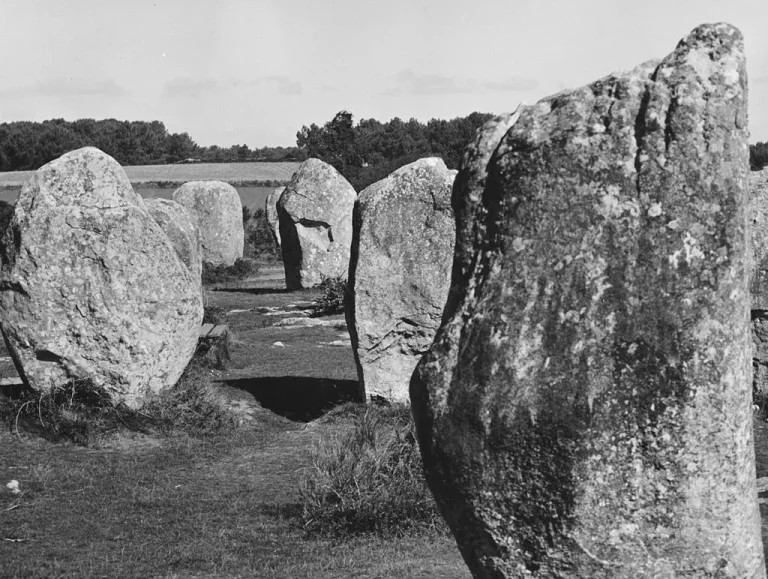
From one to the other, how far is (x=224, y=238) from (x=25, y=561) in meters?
21.6

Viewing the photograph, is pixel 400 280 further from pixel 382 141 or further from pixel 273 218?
pixel 382 141

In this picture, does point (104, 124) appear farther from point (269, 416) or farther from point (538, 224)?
point (538, 224)

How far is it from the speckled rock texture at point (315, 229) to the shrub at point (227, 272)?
2.61 meters

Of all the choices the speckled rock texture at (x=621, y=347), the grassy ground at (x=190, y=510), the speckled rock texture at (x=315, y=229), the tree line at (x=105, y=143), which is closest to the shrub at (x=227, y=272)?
the speckled rock texture at (x=315, y=229)

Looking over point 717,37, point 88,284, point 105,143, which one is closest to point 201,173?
point 105,143

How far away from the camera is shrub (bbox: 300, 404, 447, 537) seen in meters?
6.58

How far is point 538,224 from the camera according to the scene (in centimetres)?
311

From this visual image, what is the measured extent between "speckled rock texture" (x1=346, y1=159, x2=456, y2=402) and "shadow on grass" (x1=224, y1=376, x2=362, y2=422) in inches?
22.8

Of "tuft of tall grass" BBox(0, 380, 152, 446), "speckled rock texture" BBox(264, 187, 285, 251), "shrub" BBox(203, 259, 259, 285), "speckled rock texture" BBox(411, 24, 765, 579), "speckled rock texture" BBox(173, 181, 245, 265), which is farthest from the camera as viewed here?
Result: "speckled rock texture" BBox(264, 187, 285, 251)

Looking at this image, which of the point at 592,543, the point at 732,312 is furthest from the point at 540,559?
the point at 732,312

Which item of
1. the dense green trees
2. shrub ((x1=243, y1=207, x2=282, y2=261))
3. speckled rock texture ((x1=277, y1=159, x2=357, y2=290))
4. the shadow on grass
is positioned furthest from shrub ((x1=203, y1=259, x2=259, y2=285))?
the dense green trees

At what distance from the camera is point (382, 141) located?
5503 centimetres

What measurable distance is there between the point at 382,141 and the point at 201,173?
10.1 m

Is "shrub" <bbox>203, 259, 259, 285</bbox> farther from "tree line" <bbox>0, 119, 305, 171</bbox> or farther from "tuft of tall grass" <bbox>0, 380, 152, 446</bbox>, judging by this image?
"tree line" <bbox>0, 119, 305, 171</bbox>
